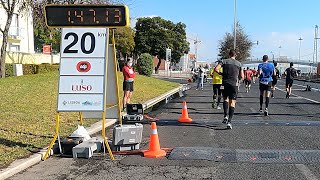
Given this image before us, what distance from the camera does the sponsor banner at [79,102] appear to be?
6793mm

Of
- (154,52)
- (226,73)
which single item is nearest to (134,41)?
(154,52)

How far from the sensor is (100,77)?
6.85 meters

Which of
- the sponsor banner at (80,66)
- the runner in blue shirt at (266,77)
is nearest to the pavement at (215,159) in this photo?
the sponsor banner at (80,66)

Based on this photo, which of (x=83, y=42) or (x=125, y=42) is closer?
(x=83, y=42)

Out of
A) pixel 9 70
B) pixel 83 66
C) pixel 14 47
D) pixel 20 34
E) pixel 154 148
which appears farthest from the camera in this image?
pixel 14 47

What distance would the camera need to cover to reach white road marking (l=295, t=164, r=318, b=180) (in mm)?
5362

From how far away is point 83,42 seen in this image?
22.6 ft

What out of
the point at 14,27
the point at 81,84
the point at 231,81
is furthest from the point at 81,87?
the point at 14,27

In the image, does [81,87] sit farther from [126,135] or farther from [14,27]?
[14,27]

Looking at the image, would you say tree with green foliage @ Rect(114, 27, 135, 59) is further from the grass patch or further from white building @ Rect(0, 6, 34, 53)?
the grass patch

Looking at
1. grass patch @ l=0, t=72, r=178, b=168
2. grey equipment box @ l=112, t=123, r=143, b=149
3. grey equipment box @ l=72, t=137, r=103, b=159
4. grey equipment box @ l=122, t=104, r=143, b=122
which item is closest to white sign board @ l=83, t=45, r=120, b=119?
grass patch @ l=0, t=72, r=178, b=168

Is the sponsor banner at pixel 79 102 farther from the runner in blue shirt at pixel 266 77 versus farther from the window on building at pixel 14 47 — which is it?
the window on building at pixel 14 47

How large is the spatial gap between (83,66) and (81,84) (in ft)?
1.07

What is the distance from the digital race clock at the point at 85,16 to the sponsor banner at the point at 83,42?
8.3 inches
